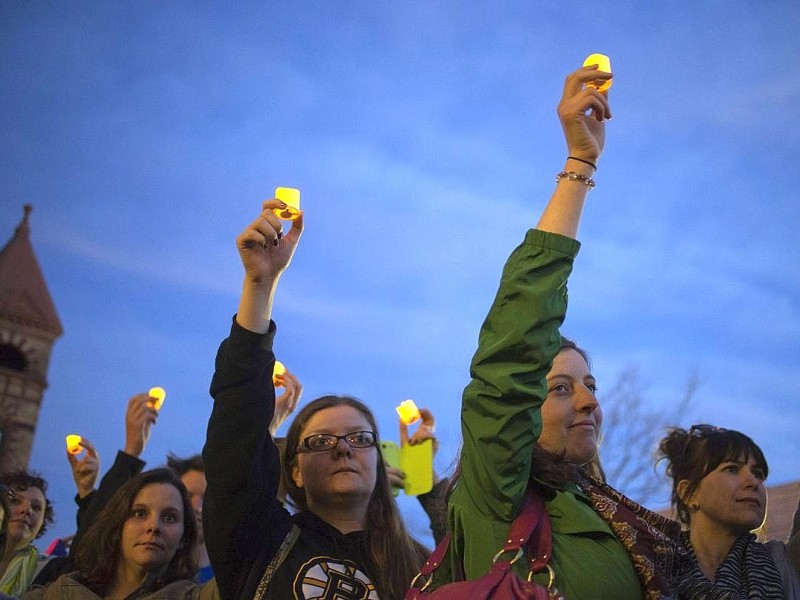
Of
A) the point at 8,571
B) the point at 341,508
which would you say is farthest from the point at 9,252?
the point at 341,508

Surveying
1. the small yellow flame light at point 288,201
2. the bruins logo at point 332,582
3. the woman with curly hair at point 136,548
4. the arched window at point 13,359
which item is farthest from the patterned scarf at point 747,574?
the arched window at point 13,359

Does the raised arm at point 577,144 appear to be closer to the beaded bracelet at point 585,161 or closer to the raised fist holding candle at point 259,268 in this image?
the beaded bracelet at point 585,161

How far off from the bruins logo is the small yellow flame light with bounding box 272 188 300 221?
114 cm

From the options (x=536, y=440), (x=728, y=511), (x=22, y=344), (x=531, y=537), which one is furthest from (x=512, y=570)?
(x=22, y=344)

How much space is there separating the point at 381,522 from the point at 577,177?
1636 millimetres

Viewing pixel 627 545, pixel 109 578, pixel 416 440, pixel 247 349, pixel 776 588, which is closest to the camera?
pixel 627 545

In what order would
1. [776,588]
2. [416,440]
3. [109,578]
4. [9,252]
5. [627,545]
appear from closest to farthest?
[627,545] → [776,588] → [109,578] → [416,440] → [9,252]

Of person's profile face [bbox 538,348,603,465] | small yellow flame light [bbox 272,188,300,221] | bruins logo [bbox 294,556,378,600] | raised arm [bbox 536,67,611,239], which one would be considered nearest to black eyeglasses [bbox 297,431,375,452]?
bruins logo [bbox 294,556,378,600]

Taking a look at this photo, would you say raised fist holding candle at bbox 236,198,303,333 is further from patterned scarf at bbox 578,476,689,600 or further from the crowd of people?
patterned scarf at bbox 578,476,689,600

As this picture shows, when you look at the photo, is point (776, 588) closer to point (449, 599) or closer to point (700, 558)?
point (700, 558)

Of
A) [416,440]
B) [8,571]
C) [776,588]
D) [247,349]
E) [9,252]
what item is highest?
[9,252]

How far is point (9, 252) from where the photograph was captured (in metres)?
35.8

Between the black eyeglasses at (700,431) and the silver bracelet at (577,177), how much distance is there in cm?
180

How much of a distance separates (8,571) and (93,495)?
59 centimetres
